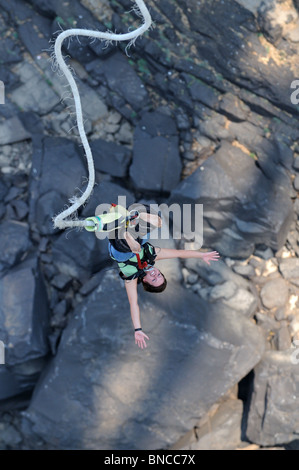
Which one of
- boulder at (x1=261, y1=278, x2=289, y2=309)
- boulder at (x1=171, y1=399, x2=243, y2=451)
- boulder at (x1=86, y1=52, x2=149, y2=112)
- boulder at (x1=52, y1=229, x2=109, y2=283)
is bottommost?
boulder at (x1=171, y1=399, x2=243, y2=451)

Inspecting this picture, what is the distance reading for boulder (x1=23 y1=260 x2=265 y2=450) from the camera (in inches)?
175

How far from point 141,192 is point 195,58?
145cm

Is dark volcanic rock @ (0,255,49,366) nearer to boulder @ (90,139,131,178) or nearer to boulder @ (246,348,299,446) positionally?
boulder @ (90,139,131,178)

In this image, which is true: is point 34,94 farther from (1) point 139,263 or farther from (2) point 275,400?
(2) point 275,400

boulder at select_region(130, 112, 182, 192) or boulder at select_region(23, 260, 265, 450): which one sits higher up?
boulder at select_region(130, 112, 182, 192)

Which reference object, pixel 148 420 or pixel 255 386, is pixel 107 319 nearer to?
pixel 148 420

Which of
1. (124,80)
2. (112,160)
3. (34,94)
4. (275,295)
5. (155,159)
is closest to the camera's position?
(275,295)

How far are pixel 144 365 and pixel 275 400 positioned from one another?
1282 mm

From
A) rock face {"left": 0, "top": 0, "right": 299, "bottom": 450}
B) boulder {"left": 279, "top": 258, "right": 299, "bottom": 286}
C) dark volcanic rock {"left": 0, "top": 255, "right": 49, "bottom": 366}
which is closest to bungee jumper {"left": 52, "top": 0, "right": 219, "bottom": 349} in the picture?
rock face {"left": 0, "top": 0, "right": 299, "bottom": 450}

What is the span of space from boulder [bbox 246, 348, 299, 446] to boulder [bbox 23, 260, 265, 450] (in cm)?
27

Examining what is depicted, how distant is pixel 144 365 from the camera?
4461mm

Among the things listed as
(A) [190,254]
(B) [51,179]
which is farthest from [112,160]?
(A) [190,254]

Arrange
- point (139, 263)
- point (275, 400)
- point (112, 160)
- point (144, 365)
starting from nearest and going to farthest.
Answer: point (139, 263) < point (144, 365) < point (275, 400) < point (112, 160)

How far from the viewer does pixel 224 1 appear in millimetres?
4578
